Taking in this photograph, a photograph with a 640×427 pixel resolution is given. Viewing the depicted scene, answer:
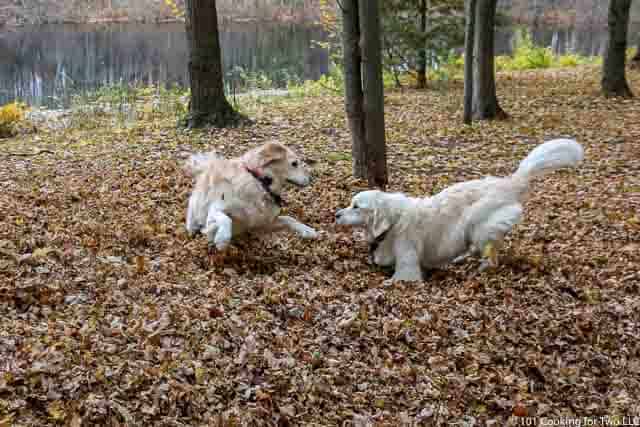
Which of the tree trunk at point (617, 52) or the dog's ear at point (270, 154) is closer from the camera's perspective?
the dog's ear at point (270, 154)

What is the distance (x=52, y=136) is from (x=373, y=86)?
291 inches

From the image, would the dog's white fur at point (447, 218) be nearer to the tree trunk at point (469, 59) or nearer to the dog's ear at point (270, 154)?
the dog's ear at point (270, 154)

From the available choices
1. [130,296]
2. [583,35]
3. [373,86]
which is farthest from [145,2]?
[130,296]

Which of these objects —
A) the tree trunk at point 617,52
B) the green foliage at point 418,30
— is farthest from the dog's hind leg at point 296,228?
the green foliage at point 418,30

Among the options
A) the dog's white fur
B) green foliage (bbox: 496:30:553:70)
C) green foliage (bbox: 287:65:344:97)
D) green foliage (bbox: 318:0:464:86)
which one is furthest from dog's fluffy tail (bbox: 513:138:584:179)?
green foliage (bbox: 496:30:553:70)

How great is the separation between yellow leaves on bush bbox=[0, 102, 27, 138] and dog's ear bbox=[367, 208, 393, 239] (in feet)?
31.7

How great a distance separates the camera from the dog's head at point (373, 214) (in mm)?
6188

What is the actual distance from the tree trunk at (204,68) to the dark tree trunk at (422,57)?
27.5 ft

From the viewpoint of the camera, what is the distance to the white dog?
6098 millimetres

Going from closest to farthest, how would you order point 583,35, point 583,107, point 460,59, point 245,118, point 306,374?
point 306,374 < point 245,118 < point 583,107 < point 460,59 < point 583,35

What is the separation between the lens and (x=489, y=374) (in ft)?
14.5

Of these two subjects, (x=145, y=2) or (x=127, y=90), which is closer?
(x=127, y=90)

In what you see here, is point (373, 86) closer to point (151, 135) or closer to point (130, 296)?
point (130, 296)

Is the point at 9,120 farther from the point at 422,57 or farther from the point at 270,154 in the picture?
the point at 422,57
